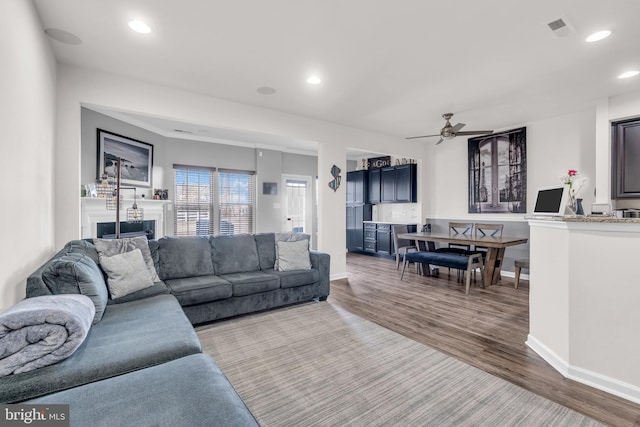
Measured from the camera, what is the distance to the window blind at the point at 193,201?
614 cm

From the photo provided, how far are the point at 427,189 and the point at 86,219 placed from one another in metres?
6.32

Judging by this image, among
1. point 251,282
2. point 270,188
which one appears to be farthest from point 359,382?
point 270,188

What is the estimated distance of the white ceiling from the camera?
218cm

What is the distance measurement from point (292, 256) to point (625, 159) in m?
4.41

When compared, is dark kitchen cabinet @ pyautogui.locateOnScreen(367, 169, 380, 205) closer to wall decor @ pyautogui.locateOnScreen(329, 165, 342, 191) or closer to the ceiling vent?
wall decor @ pyautogui.locateOnScreen(329, 165, 342, 191)

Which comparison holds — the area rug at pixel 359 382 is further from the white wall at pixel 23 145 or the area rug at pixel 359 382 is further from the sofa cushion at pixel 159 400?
the white wall at pixel 23 145

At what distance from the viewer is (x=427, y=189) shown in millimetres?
6652

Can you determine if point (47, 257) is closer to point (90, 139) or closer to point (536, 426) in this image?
point (90, 139)

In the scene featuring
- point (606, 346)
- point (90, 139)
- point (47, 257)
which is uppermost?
point (90, 139)

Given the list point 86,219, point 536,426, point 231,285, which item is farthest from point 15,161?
point 536,426

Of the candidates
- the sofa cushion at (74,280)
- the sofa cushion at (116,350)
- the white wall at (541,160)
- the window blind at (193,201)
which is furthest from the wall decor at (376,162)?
the sofa cushion at (74,280)

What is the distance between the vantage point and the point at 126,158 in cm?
499

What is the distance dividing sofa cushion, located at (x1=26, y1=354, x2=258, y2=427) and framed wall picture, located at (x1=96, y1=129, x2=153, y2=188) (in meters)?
4.10

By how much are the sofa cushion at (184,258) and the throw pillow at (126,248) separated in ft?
0.55
